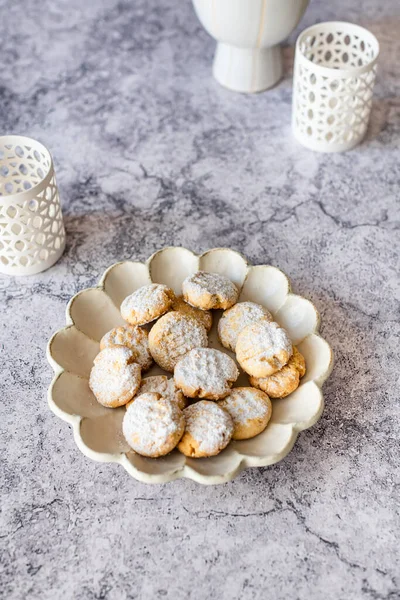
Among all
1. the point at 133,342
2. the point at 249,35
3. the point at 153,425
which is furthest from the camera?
the point at 249,35

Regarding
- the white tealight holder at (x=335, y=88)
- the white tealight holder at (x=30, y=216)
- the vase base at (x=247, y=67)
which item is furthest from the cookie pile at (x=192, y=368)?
the vase base at (x=247, y=67)

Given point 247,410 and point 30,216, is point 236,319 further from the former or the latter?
point 30,216

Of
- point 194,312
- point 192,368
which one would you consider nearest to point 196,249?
point 194,312

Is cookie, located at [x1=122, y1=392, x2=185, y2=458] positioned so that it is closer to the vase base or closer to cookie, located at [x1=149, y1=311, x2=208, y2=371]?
cookie, located at [x1=149, y1=311, x2=208, y2=371]

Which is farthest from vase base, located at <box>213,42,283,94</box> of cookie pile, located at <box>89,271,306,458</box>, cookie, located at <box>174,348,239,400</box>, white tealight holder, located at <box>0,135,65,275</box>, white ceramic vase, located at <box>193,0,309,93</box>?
cookie, located at <box>174,348,239,400</box>

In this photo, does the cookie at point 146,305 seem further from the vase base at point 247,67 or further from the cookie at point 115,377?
the vase base at point 247,67

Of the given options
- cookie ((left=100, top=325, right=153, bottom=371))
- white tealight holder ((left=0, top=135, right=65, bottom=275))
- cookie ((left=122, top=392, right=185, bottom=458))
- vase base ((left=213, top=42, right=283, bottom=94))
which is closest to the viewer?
cookie ((left=122, top=392, right=185, bottom=458))
